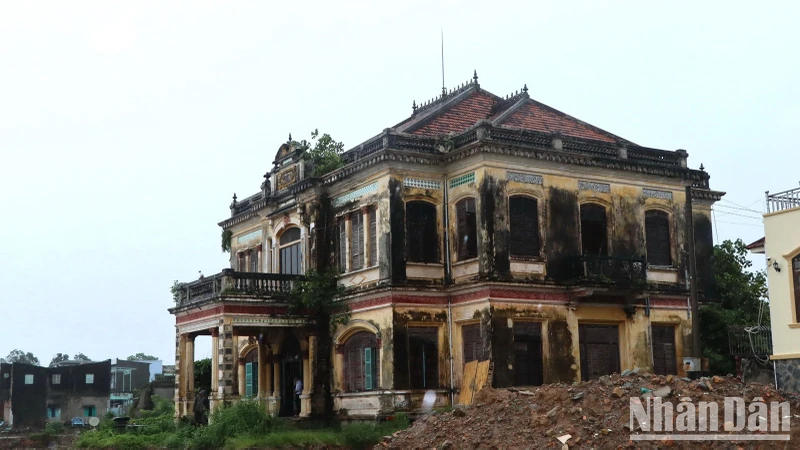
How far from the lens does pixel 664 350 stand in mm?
29609

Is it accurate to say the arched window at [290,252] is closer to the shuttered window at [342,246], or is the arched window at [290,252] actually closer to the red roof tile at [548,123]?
the shuttered window at [342,246]

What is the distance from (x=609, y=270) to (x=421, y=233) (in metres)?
5.61

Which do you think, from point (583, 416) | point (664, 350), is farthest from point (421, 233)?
point (583, 416)

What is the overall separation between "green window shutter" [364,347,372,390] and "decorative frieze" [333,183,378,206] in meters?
4.70

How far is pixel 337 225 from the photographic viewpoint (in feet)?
99.7

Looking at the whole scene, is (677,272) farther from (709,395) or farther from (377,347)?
(709,395)

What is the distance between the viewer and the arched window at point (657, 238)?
29.8m

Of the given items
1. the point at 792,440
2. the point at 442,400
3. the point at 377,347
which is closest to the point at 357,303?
the point at 377,347

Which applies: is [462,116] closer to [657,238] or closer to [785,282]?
[657,238]

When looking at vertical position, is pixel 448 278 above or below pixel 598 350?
above

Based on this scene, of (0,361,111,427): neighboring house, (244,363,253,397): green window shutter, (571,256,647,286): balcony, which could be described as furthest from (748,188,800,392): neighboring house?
(0,361,111,427): neighboring house

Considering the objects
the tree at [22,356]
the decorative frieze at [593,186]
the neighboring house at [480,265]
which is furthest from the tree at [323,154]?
the tree at [22,356]

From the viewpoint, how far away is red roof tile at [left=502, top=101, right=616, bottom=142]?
29.8 metres

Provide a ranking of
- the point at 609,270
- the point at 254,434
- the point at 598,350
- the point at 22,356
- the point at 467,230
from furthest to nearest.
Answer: the point at 22,356 < the point at 598,350 < the point at 609,270 < the point at 467,230 < the point at 254,434
